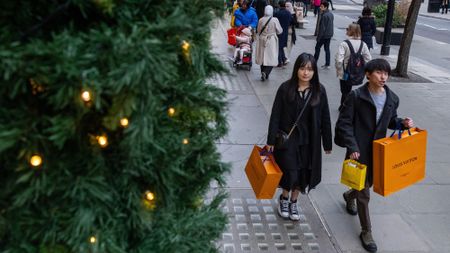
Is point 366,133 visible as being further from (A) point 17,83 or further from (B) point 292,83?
(A) point 17,83

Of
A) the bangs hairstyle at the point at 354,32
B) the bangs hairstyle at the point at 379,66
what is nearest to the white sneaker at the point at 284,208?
the bangs hairstyle at the point at 379,66

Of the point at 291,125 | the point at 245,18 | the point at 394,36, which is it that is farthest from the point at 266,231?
the point at 394,36

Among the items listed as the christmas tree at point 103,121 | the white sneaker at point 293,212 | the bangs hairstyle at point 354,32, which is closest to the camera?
the christmas tree at point 103,121

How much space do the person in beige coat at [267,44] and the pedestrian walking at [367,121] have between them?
6724 mm

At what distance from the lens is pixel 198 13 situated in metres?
2.10

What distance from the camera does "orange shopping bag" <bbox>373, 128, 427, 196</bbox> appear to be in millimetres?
4371

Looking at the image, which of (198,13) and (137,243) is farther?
(137,243)

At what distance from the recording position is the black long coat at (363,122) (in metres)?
4.59

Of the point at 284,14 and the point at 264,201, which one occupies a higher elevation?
the point at 284,14

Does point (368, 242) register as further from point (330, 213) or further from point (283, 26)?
point (283, 26)

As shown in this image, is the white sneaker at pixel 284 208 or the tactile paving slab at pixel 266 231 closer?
the tactile paving slab at pixel 266 231

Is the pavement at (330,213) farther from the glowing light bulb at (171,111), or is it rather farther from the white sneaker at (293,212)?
the glowing light bulb at (171,111)

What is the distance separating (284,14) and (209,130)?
11117 mm

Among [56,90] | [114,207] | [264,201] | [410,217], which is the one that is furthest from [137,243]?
[410,217]
